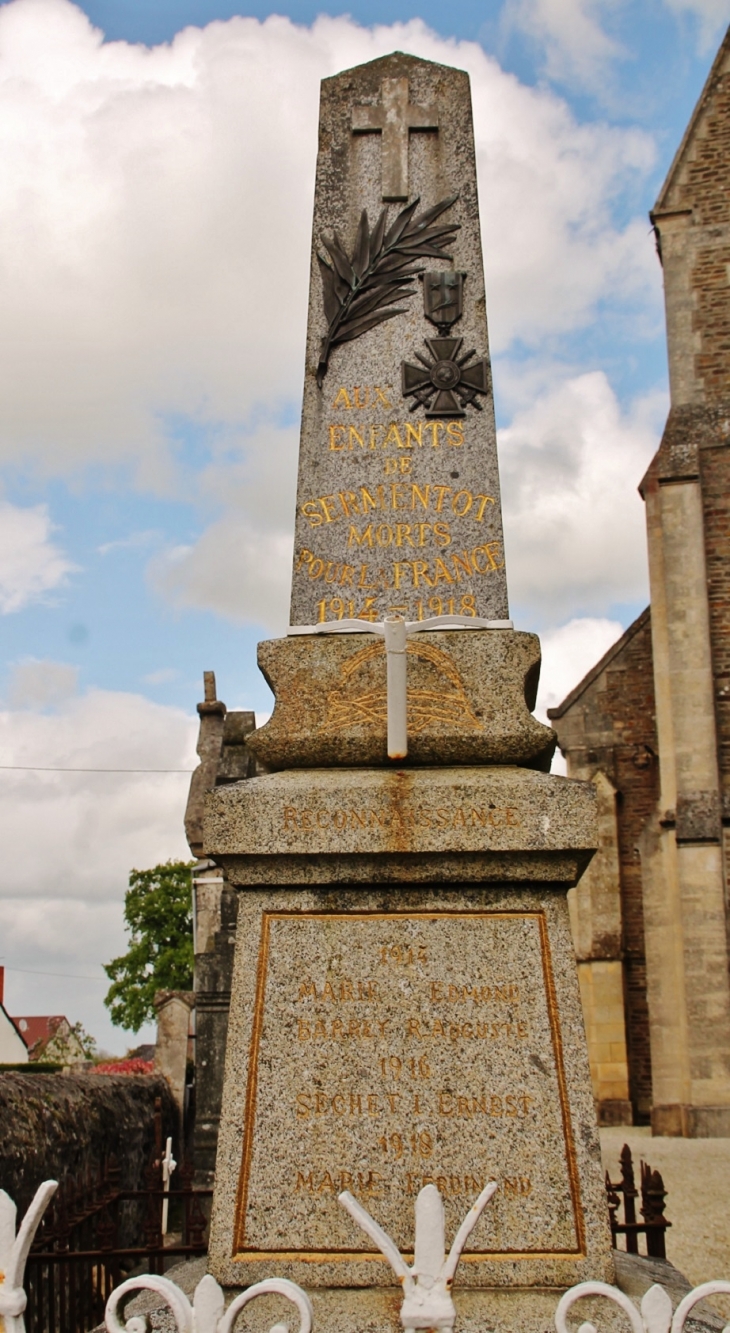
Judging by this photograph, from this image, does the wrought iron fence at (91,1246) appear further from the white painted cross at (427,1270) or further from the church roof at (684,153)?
the church roof at (684,153)

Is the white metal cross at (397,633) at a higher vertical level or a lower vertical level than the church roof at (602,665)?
lower

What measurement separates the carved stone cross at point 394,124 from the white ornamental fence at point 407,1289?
3905 millimetres

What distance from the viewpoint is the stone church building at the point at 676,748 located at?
45.8 feet

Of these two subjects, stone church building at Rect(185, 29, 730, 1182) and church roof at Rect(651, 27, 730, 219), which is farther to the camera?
church roof at Rect(651, 27, 730, 219)

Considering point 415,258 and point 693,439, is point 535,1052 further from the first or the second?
point 693,439

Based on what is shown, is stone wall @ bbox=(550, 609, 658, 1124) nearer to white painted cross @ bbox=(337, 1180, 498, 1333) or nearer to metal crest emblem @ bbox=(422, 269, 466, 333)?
metal crest emblem @ bbox=(422, 269, 466, 333)

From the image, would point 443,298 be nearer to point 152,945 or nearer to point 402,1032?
point 402,1032

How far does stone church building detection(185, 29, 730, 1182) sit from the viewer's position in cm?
1396

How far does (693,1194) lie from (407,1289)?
325 inches

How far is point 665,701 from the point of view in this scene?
49.7ft

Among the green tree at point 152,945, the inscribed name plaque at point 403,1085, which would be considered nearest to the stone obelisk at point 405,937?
the inscribed name plaque at point 403,1085

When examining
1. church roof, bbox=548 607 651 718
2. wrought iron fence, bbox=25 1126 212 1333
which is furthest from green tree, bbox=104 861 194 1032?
wrought iron fence, bbox=25 1126 212 1333

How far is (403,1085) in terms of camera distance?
351 centimetres

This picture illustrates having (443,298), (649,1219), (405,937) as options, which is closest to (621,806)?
(649,1219)
